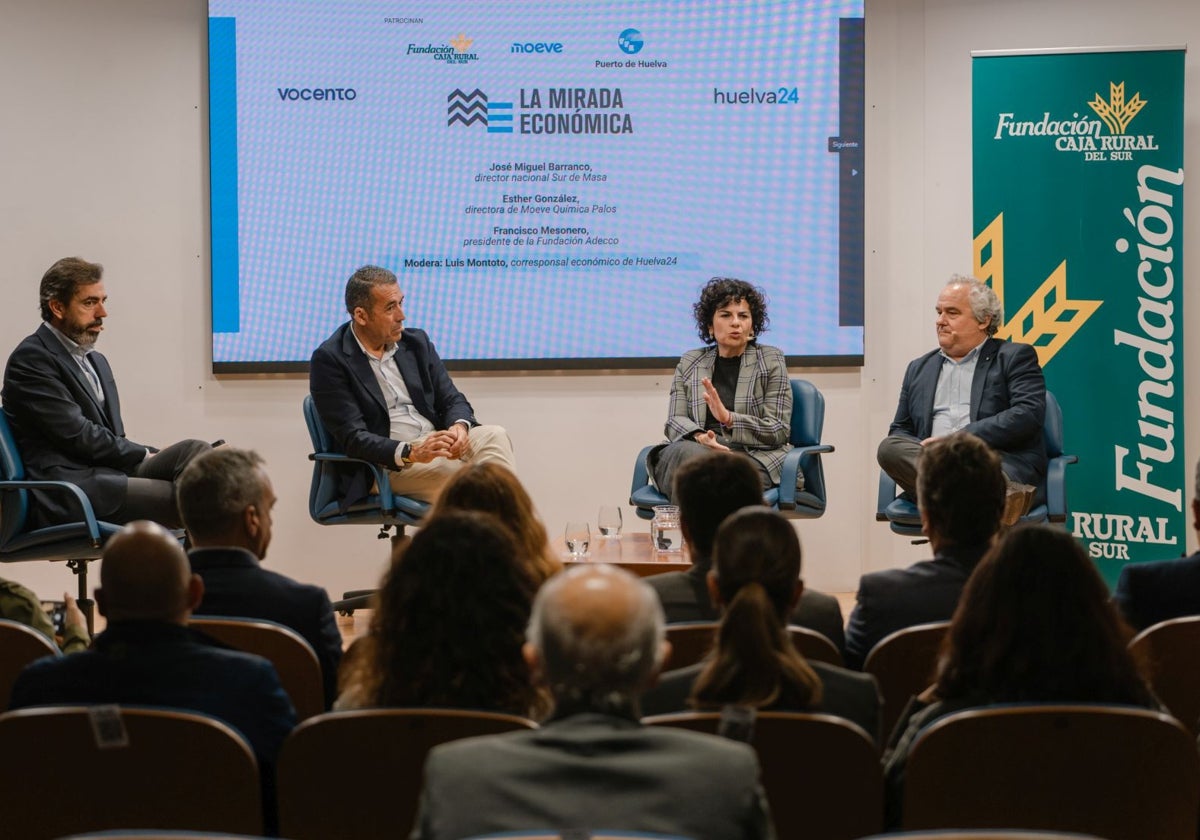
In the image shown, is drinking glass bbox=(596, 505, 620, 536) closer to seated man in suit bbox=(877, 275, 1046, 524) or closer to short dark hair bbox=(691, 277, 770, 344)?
seated man in suit bbox=(877, 275, 1046, 524)

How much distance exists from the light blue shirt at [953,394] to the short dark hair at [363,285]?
94.8 inches

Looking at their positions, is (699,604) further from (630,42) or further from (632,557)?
(630,42)

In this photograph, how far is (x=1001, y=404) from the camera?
5566 mm

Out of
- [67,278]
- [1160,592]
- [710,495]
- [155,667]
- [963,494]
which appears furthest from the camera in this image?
[67,278]

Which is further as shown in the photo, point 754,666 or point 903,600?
point 903,600

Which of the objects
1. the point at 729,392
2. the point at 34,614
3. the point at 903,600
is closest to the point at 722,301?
the point at 729,392

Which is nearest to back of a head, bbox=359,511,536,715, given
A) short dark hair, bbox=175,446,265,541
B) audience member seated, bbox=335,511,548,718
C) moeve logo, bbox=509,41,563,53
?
audience member seated, bbox=335,511,548,718

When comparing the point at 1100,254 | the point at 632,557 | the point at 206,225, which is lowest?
the point at 632,557

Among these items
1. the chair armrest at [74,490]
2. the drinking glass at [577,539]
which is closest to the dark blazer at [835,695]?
the drinking glass at [577,539]

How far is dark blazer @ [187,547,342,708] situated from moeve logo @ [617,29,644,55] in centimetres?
413

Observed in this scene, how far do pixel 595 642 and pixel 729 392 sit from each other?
4.42 meters

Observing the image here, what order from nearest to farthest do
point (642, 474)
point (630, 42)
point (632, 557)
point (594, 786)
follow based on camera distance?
1. point (594, 786)
2. point (632, 557)
3. point (642, 474)
4. point (630, 42)

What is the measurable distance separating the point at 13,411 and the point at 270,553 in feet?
5.85

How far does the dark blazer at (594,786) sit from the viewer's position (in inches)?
Answer: 56.7
